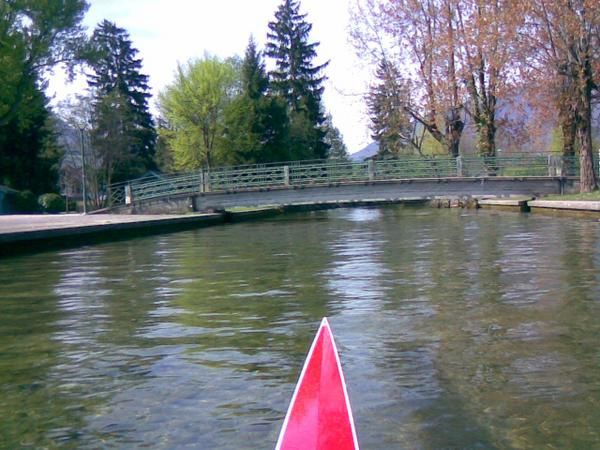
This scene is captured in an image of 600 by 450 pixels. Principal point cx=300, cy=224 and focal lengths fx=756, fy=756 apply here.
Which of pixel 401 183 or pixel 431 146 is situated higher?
pixel 431 146

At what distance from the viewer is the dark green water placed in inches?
189

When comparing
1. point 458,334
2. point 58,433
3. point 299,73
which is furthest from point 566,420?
point 299,73

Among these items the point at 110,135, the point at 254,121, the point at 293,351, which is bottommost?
the point at 293,351

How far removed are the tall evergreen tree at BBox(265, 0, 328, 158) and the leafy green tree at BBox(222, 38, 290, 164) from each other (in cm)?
442

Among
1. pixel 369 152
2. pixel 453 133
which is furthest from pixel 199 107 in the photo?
pixel 369 152

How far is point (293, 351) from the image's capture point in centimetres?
691

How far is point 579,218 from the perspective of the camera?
26516 mm

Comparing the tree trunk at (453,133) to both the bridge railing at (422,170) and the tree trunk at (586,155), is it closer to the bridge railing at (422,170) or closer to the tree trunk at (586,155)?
the bridge railing at (422,170)

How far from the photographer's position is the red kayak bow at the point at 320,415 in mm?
2508

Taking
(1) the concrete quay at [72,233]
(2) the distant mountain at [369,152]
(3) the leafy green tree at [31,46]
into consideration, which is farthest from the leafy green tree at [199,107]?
(1) the concrete quay at [72,233]

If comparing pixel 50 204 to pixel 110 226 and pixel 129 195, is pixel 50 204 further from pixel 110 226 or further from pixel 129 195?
pixel 110 226

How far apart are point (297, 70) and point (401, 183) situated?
34890mm

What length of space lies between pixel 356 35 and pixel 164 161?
1356 inches

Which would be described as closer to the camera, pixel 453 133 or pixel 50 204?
pixel 453 133
